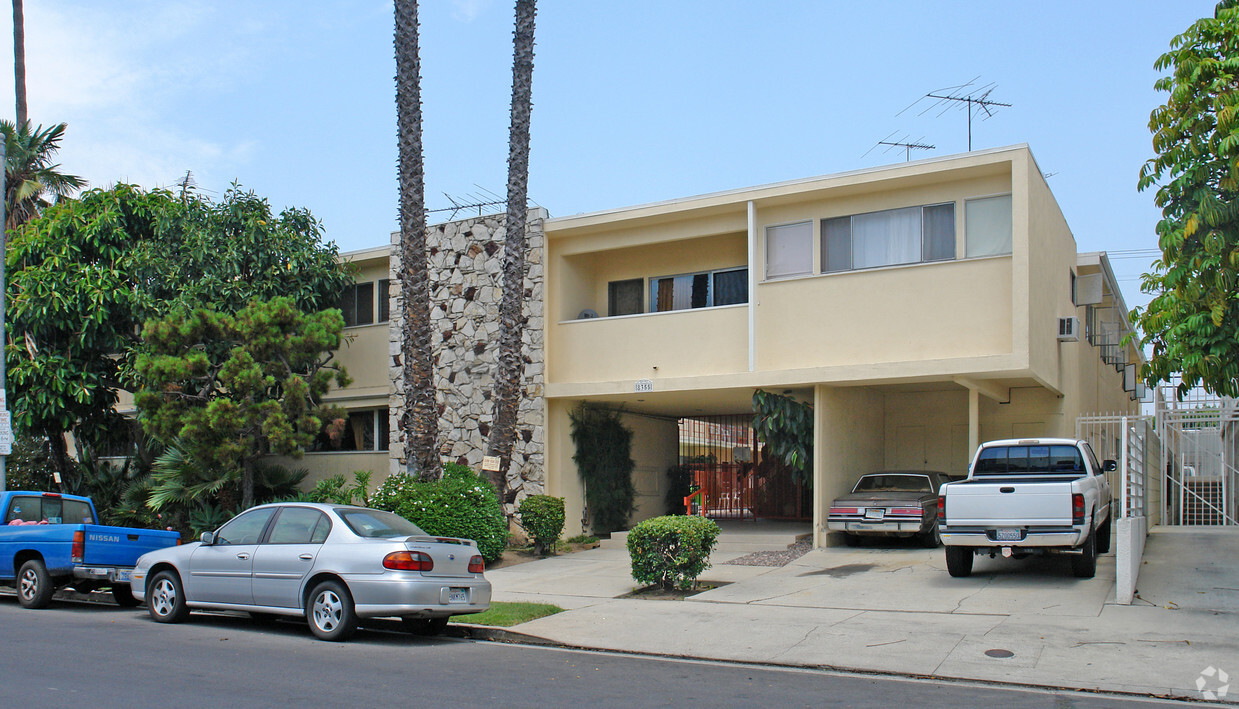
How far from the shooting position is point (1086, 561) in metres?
13.1

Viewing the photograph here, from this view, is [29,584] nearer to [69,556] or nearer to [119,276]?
[69,556]

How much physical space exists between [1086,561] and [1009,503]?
60.3 inches

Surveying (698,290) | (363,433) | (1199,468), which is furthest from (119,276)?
(1199,468)

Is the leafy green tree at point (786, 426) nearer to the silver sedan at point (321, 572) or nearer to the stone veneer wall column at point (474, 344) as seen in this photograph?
the stone veneer wall column at point (474, 344)

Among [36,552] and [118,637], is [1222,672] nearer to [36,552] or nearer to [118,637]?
[118,637]

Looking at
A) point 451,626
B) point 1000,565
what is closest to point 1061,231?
point 1000,565

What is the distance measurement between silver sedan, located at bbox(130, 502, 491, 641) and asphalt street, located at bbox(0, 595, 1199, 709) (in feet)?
1.20

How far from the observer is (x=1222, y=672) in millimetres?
8430

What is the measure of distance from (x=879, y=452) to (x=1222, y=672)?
480 inches

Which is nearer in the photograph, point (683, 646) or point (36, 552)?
point (683, 646)

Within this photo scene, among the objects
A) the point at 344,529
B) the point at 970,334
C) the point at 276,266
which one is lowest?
the point at 344,529

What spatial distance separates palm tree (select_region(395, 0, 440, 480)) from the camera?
17.8m

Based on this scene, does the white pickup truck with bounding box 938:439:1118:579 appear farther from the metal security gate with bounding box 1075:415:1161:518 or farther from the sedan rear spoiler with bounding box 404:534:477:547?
the sedan rear spoiler with bounding box 404:534:477:547

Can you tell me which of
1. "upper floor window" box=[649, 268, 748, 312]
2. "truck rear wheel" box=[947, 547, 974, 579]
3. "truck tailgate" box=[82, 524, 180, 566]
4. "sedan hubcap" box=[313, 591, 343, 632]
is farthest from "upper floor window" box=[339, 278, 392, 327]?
"truck rear wheel" box=[947, 547, 974, 579]
